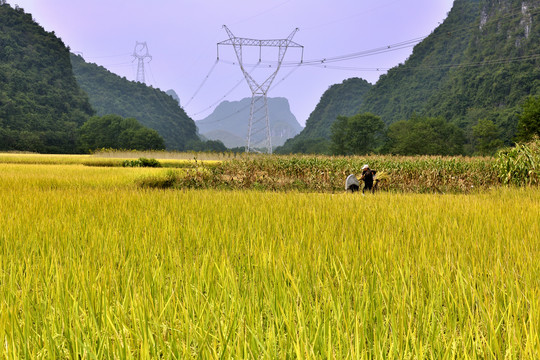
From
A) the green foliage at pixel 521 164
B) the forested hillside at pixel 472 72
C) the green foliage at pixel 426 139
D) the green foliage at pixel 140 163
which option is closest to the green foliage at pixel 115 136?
the green foliage at pixel 140 163

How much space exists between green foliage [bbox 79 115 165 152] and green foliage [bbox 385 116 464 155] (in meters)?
61.3

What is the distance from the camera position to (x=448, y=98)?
11950 cm

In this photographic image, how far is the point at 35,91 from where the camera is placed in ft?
276

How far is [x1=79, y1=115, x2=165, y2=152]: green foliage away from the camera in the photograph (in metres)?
76.4

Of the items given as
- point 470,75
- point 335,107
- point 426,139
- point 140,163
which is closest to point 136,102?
point 335,107

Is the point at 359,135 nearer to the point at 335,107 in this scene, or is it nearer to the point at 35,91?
the point at 35,91

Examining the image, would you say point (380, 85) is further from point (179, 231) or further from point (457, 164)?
point (179, 231)

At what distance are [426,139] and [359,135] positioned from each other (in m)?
19.2

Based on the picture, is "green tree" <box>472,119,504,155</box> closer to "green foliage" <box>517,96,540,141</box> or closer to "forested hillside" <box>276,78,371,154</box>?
"green foliage" <box>517,96,540,141</box>

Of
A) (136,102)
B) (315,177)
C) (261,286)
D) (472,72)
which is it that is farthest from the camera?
(136,102)

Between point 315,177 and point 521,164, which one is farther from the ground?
point 521,164

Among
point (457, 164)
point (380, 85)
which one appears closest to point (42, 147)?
point (457, 164)

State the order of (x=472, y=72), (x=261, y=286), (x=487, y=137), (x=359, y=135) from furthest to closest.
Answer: (x=472, y=72)
(x=359, y=135)
(x=487, y=137)
(x=261, y=286)

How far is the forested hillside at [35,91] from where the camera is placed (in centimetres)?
6556
